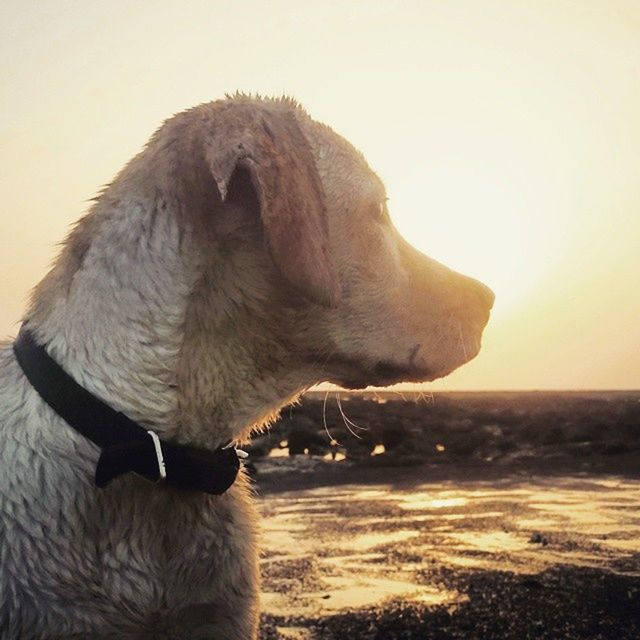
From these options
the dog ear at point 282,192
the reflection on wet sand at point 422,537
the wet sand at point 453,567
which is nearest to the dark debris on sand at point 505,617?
the wet sand at point 453,567

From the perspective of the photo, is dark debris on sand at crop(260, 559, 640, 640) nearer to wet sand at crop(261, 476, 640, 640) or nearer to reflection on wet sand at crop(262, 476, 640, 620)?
wet sand at crop(261, 476, 640, 640)

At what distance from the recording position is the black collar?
246 cm

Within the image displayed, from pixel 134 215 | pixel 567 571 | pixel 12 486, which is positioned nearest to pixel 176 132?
pixel 134 215

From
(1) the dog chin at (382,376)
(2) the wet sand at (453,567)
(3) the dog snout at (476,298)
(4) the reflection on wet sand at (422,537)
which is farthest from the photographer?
(4) the reflection on wet sand at (422,537)

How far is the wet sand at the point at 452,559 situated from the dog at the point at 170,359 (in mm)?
2937

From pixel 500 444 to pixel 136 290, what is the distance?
56.1ft

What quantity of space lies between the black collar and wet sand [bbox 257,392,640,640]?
122 inches

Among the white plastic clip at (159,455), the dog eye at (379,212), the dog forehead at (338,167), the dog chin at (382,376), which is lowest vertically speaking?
the white plastic clip at (159,455)

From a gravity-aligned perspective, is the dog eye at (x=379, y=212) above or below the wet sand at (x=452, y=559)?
above

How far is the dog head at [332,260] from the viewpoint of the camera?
252cm

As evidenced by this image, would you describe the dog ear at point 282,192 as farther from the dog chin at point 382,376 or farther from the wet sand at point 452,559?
the wet sand at point 452,559

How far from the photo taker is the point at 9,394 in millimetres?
2623

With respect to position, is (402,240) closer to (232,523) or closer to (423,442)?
(232,523)

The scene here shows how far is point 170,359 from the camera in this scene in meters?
2.57
